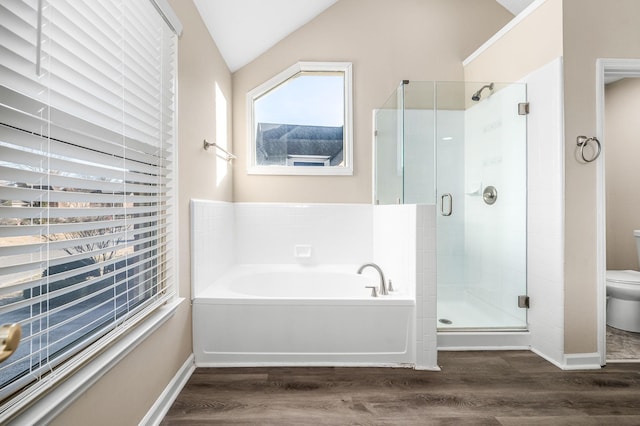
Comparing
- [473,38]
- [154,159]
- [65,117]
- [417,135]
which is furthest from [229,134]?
[473,38]

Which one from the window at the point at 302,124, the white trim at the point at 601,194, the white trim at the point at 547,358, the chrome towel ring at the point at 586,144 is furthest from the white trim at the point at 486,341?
the window at the point at 302,124

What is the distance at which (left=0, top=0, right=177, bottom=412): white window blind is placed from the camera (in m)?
0.82

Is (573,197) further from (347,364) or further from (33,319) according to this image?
(33,319)

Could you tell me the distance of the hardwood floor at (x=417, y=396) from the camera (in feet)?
5.14

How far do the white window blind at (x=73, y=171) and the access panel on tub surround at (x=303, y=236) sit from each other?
34.9 inches

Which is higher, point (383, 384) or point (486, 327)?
point (486, 327)

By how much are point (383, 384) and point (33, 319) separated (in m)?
1.67

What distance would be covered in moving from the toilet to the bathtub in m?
1.80

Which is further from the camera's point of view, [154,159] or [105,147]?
[154,159]

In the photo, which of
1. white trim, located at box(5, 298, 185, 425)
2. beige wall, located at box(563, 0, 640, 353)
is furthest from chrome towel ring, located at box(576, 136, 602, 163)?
white trim, located at box(5, 298, 185, 425)

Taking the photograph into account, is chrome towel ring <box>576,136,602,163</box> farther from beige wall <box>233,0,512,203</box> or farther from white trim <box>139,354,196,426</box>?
white trim <box>139,354,196,426</box>

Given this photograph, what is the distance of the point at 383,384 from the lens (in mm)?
1854

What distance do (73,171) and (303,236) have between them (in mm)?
2173


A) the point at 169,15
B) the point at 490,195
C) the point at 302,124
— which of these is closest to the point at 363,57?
the point at 302,124
